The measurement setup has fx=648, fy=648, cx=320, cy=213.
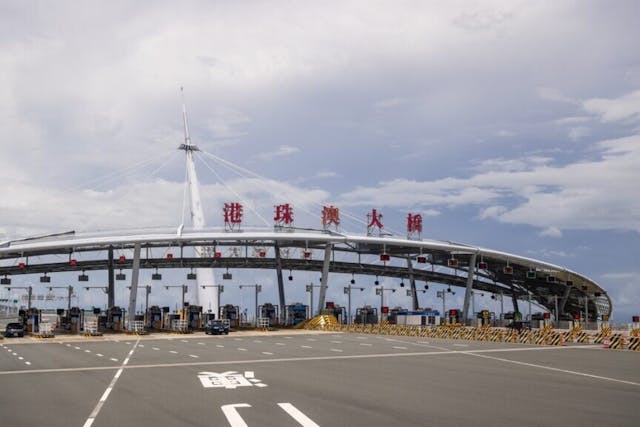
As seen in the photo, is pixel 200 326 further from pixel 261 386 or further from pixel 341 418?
pixel 341 418

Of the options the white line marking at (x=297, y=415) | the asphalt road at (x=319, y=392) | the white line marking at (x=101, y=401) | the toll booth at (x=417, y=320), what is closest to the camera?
the white line marking at (x=297, y=415)

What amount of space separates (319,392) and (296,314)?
63.0 metres

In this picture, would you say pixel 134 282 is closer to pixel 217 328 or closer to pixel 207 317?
pixel 217 328

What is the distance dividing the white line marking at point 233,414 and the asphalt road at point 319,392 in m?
0.02

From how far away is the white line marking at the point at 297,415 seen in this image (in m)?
11.1

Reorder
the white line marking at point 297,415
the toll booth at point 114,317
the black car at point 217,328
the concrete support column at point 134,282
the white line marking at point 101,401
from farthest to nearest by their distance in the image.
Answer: the toll booth at point 114,317
the concrete support column at point 134,282
the black car at point 217,328
the white line marking at point 101,401
the white line marking at point 297,415

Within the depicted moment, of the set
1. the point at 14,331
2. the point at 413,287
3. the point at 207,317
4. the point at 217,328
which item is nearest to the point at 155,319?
the point at 207,317

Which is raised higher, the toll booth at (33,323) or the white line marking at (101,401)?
the white line marking at (101,401)

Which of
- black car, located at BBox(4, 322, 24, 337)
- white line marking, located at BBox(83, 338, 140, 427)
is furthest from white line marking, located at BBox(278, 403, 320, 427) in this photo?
black car, located at BBox(4, 322, 24, 337)

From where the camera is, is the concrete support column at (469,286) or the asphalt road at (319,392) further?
the concrete support column at (469,286)

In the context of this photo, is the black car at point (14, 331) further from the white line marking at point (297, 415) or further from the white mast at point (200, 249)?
the white line marking at point (297, 415)

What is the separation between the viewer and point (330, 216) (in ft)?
224

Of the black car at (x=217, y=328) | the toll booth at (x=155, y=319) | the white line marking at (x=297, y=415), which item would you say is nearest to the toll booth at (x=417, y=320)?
the black car at (x=217, y=328)

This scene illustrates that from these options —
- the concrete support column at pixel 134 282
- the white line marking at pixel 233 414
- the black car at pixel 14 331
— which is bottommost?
the black car at pixel 14 331
